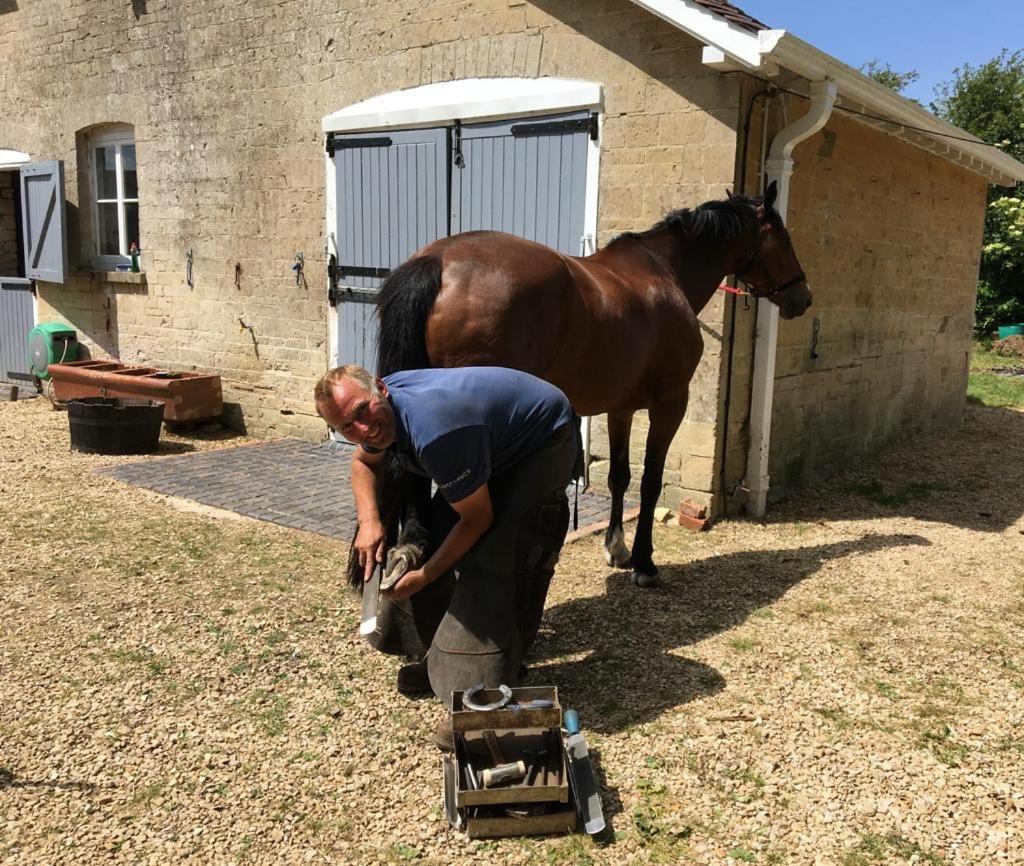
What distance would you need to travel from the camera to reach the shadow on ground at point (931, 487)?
20.8 ft

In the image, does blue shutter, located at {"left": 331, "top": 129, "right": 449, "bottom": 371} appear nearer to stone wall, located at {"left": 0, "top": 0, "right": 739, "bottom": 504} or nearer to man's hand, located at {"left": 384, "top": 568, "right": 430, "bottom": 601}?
stone wall, located at {"left": 0, "top": 0, "right": 739, "bottom": 504}

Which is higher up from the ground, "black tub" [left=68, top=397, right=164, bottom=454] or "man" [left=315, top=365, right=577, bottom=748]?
"man" [left=315, top=365, right=577, bottom=748]

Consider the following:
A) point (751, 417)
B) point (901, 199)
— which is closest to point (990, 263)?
point (901, 199)

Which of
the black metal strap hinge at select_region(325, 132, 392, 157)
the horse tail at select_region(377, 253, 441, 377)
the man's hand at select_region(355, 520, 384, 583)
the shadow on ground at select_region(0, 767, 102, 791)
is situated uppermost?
the black metal strap hinge at select_region(325, 132, 392, 157)

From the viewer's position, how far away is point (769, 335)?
586cm

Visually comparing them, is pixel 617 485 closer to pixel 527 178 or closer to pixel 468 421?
pixel 468 421

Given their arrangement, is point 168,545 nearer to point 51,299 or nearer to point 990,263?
point 51,299

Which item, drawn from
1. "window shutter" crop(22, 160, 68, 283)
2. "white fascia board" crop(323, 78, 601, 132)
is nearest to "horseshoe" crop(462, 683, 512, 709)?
"white fascia board" crop(323, 78, 601, 132)

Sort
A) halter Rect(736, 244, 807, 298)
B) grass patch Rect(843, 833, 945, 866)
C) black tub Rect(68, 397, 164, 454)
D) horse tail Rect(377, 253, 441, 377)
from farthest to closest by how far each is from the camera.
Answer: black tub Rect(68, 397, 164, 454), halter Rect(736, 244, 807, 298), horse tail Rect(377, 253, 441, 377), grass patch Rect(843, 833, 945, 866)

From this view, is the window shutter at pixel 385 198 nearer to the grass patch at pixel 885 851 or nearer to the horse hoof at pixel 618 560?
the horse hoof at pixel 618 560

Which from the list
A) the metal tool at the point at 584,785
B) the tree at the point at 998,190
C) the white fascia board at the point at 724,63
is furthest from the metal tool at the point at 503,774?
the tree at the point at 998,190

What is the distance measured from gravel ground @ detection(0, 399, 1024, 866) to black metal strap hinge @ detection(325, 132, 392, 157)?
3399mm

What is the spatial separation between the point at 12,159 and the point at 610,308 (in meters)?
9.01

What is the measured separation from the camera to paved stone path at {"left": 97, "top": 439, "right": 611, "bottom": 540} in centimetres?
564
